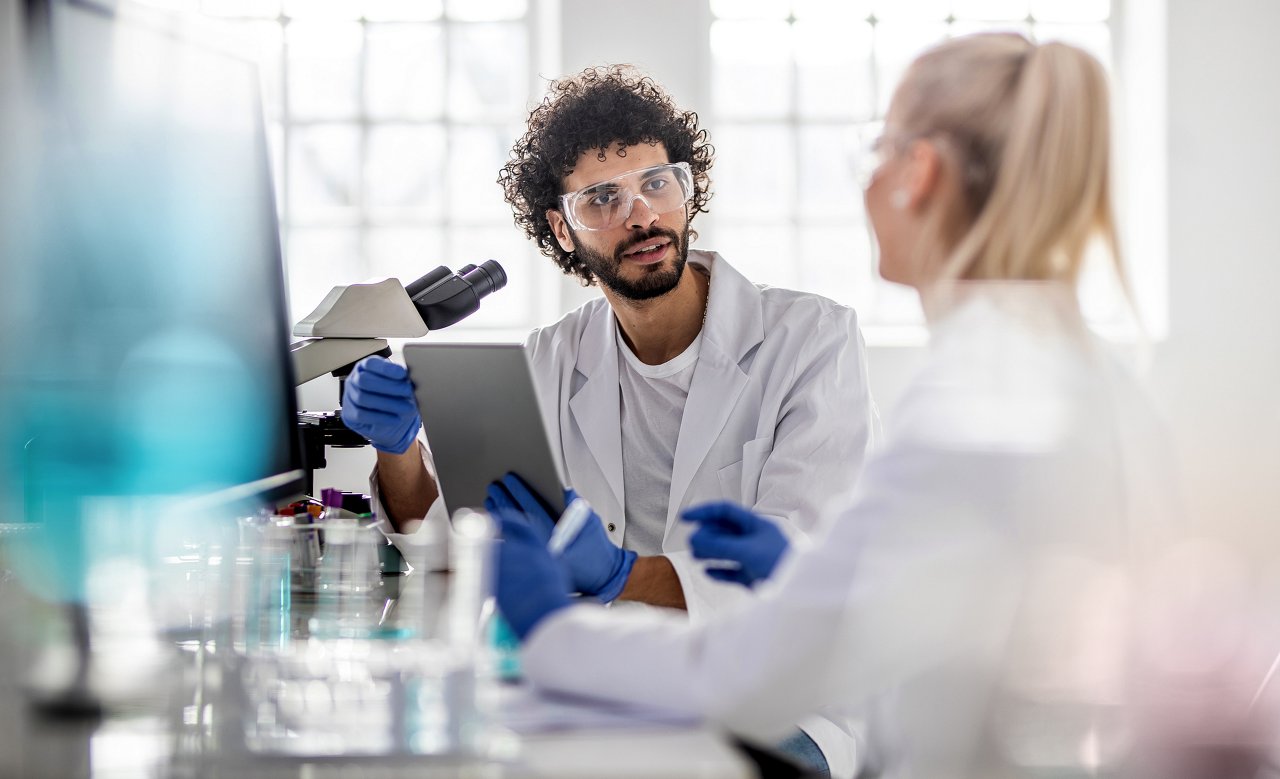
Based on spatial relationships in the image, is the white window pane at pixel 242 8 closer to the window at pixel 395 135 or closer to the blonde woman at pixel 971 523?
the window at pixel 395 135

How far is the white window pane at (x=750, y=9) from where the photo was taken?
15.3 feet

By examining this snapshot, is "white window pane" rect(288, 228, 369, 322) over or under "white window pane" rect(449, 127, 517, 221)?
under

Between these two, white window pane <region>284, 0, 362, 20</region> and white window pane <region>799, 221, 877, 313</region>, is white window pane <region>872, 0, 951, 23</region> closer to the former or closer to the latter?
white window pane <region>799, 221, 877, 313</region>

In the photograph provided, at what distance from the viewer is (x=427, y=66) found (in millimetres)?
4676

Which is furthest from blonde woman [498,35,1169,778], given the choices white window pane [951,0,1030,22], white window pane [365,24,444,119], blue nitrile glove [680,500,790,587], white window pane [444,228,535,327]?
white window pane [951,0,1030,22]

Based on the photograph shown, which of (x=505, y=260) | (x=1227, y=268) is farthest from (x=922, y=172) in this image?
(x=1227, y=268)

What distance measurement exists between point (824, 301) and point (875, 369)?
2.33 meters

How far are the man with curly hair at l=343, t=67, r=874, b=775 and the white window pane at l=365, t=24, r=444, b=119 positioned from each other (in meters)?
2.28

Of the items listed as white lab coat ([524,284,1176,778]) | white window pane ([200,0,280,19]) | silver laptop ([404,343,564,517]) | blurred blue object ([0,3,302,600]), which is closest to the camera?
white lab coat ([524,284,1176,778])

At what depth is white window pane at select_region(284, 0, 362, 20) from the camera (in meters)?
4.63

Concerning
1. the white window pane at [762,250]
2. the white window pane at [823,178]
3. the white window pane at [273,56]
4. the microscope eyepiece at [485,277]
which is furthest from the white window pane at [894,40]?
the microscope eyepiece at [485,277]

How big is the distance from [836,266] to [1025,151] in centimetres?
384

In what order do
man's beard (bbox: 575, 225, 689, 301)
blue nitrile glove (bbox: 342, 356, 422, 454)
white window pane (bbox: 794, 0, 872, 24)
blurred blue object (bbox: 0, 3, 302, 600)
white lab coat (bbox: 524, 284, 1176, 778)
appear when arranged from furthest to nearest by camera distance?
white window pane (bbox: 794, 0, 872, 24) < man's beard (bbox: 575, 225, 689, 301) < blue nitrile glove (bbox: 342, 356, 422, 454) < blurred blue object (bbox: 0, 3, 302, 600) < white lab coat (bbox: 524, 284, 1176, 778)

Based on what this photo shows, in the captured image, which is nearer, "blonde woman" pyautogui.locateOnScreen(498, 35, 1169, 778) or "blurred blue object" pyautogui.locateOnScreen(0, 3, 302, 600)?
"blonde woman" pyautogui.locateOnScreen(498, 35, 1169, 778)
